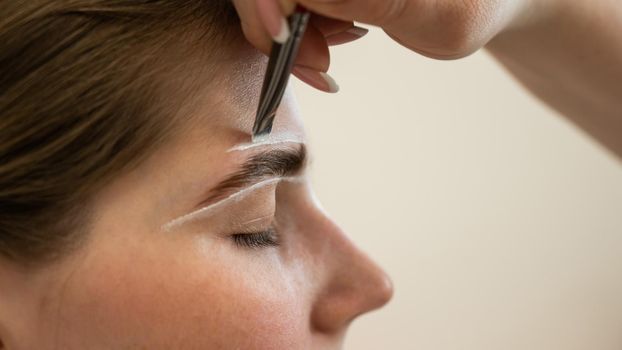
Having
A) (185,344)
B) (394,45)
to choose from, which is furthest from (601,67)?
(394,45)

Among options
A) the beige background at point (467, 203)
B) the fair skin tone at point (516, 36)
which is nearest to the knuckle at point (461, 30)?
the fair skin tone at point (516, 36)

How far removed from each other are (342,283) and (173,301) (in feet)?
0.70

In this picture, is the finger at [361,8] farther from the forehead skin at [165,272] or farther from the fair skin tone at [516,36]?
the forehead skin at [165,272]

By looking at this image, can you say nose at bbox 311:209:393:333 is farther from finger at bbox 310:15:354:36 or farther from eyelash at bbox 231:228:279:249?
finger at bbox 310:15:354:36

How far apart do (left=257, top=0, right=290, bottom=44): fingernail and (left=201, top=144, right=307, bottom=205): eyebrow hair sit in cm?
16

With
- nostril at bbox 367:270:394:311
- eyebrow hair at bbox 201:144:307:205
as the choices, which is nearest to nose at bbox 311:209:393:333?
nostril at bbox 367:270:394:311

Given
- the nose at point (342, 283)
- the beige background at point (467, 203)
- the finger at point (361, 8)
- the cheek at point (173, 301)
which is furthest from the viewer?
the beige background at point (467, 203)

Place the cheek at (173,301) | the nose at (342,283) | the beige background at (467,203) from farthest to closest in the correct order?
1. the beige background at (467,203)
2. the nose at (342,283)
3. the cheek at (173,301)

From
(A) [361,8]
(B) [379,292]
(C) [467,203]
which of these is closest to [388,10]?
(A) [361,8]

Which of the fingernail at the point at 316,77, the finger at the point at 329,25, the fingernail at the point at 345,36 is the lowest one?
the fingernail at the point at 316,77

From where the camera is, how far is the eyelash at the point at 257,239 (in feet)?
2.19

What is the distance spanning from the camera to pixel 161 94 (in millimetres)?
631

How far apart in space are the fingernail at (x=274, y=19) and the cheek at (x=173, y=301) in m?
0.22

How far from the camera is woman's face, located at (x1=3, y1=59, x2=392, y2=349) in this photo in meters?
0.62
